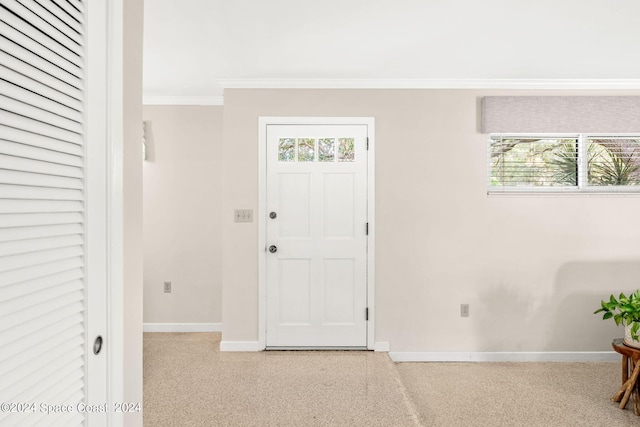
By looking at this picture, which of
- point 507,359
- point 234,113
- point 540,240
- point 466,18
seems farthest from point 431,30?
point 507,359

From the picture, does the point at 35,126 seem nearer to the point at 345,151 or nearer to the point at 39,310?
the point at 39,310

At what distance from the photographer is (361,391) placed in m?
2.60

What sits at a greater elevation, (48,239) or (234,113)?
(234,113)

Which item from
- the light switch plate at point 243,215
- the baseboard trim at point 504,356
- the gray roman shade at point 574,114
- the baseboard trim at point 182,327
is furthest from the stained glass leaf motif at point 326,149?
the baseboard trim at point 182,327

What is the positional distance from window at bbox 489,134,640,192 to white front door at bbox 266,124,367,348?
1.18 meters

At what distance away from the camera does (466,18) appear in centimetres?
226

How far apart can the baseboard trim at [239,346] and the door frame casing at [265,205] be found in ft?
0.18

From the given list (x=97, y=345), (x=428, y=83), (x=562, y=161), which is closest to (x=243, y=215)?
(x=428, y=83)

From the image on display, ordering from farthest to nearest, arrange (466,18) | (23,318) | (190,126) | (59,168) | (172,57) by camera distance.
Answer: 1. (190,126)
2. (172,57)
3. (466,18)
4. (59,168)
5. (23,318)

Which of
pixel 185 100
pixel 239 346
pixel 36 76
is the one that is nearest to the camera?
pixel 36 76

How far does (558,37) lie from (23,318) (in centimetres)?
300

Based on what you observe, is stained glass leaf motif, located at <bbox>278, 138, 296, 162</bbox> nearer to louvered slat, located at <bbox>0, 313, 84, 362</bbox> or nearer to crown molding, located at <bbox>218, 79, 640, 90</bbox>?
crown molding, located at <bbox>218, 79, 640, 90</bbox>

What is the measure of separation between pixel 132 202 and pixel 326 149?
223cm

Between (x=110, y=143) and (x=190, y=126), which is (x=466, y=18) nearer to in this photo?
(x=110, y=143)
